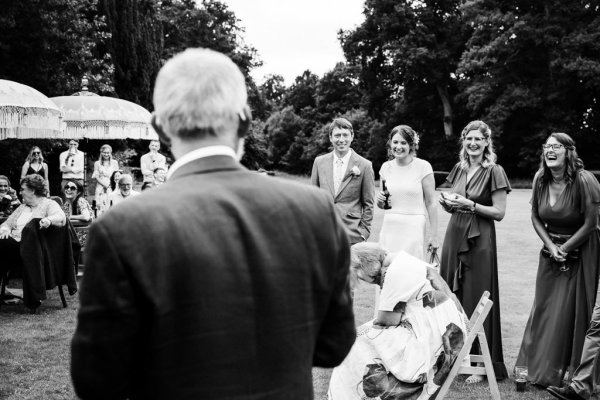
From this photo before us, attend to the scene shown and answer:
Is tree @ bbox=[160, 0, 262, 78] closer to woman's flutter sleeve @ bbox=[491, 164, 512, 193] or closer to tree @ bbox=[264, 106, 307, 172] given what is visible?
tree @ bbox=[264, 106, 307, 172]

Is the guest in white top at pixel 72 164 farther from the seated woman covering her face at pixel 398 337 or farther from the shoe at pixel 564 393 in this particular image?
the shoe at pixel 564 393

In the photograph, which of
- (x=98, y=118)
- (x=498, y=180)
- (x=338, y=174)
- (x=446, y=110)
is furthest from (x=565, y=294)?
(x=446, y=110)

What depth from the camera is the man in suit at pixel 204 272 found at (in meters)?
1.55

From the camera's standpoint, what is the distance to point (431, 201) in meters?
6.80

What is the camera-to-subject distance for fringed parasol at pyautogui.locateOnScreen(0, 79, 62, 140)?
9445 millimetres

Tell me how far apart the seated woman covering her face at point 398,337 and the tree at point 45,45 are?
1594 cm

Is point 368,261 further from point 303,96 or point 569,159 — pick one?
point 303,96

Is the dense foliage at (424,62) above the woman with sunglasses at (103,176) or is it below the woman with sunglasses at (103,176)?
above

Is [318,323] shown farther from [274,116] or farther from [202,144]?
[274,116]

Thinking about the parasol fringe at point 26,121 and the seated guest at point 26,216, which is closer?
the seated guest at point 26,216

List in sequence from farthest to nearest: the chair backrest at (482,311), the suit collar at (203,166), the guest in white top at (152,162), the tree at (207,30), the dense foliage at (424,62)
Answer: the tree at (207,30) → the dense foliage at (424,62) → the guest in white top at (152,162) → the chair backrest at (482,311) → the suit collar at (203,166)

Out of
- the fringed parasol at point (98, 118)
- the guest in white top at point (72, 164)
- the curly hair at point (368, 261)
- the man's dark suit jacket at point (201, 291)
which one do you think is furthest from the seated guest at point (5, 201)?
the man's dark suit jacket at point (201, 291)

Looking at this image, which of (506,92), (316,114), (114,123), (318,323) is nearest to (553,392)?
(318,323)

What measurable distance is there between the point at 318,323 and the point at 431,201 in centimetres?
511
